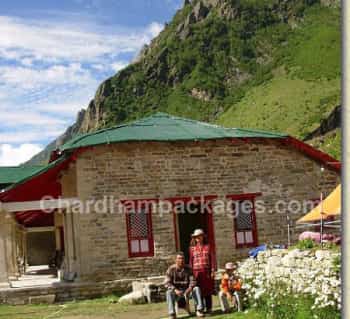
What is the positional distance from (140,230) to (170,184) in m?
1.46

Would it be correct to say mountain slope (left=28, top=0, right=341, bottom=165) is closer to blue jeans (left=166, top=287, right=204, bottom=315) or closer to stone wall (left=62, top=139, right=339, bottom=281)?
stone wall (left=62, top=139, right=339, bottom=281)

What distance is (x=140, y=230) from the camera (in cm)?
1609

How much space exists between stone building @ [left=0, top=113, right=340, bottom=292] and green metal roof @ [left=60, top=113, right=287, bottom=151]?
1.2 inches

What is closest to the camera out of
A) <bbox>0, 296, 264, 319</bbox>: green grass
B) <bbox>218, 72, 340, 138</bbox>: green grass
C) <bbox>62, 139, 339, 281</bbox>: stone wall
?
<bbox>0, 296, 264, 319</bbox>: green grass

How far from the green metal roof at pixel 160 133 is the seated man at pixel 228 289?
588cm

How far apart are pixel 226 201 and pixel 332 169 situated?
11.4 ft

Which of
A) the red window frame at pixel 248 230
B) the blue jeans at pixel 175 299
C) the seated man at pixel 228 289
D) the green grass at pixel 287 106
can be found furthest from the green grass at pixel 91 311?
the green grass at pixel 287 106

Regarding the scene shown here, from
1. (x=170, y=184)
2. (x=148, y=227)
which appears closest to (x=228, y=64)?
(x=170, y=184)

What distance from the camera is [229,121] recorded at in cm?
8631

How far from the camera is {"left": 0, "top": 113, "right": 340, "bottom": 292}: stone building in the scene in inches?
622

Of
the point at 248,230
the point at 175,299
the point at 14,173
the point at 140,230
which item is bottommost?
the point at 175,299

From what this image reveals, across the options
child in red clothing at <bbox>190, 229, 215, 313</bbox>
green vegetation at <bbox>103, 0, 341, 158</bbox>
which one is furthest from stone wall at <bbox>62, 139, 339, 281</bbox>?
green vegetation at <bbox>103, 0, 341, 158</bbox>

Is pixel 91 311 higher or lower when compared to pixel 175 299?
lower

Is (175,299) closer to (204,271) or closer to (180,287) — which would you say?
(180,287)
